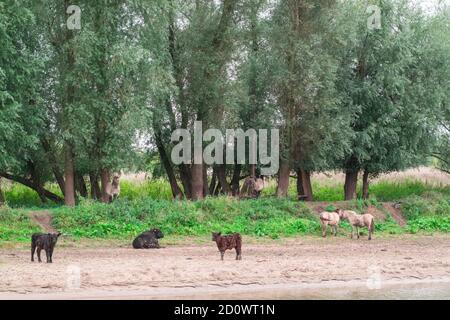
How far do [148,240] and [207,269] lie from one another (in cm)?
471

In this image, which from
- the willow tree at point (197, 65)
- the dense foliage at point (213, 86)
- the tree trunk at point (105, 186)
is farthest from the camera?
the willow tree at point (197, 65)

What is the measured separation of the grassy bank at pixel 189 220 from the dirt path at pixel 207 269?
5.84 feet

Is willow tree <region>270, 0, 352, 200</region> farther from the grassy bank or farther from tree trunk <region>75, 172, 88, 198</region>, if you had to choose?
tree trunk <region>75, 172, 88, 198</region>

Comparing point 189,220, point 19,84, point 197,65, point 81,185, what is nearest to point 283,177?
point 197,65

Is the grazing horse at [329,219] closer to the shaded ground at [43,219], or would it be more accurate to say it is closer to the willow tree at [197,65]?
the willow tree at [197,65]

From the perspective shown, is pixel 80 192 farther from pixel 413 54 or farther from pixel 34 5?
pixel 413 54

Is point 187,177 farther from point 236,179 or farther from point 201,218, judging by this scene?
point 201,218

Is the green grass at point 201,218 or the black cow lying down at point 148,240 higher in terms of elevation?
the green grass at point 201,218

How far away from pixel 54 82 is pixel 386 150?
51.5 feet

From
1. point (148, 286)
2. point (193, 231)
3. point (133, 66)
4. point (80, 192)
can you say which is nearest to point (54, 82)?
point (133, 66)

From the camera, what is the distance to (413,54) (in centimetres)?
3897

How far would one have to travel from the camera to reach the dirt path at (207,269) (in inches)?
766

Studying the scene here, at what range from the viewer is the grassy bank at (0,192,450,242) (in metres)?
28.1

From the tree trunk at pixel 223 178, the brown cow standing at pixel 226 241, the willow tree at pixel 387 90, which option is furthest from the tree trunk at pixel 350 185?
the brown cow standing at pixel 226 241
